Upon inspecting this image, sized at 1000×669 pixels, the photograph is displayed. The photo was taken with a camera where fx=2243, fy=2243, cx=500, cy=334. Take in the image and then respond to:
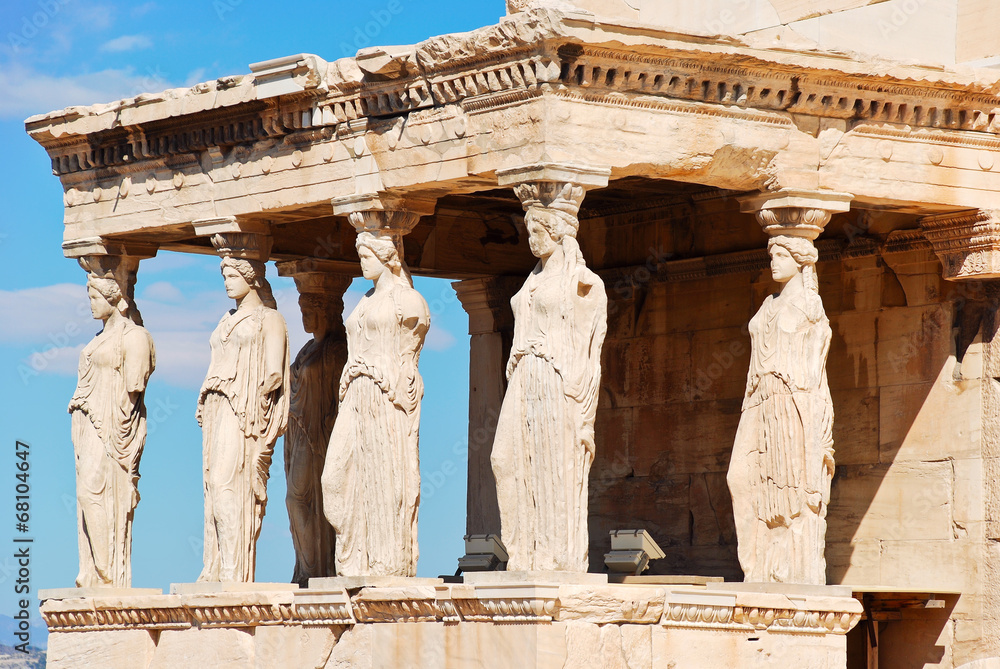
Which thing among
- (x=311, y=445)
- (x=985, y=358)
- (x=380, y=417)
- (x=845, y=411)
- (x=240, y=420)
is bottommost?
(x=380, y=417)

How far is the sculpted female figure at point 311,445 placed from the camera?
1819 centimetres

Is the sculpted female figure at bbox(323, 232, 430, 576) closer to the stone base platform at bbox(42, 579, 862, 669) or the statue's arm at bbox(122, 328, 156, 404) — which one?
the stone base platform at bbox(42, 579, 862, 669)

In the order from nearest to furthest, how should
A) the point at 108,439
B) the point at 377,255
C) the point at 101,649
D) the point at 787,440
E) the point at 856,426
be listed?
the point at 787,440 → the point at 377,255 → the point at 101,649 → the point at 108,439 → the point at 856,426

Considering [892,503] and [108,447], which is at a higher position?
[108,447]

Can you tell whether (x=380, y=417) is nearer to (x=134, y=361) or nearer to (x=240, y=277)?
(x=240, y=277)

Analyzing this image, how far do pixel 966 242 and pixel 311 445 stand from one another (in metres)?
5.48

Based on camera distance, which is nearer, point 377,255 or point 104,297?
point 377,255

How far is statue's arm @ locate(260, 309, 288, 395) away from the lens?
16516mm

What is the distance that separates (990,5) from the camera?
1667cm

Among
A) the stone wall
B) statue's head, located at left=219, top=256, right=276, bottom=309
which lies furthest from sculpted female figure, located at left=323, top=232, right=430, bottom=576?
the stone wall

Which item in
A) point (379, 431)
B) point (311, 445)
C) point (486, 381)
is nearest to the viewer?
point (379, 431)

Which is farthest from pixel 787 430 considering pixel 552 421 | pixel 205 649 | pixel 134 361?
pixel 134 361

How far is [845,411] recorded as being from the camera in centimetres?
1773

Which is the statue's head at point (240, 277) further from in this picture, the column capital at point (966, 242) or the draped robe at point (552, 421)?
A: the column capital at point (966, 242)
